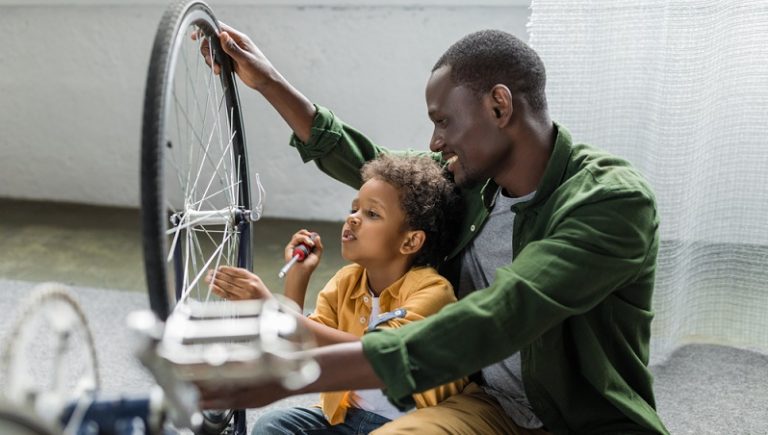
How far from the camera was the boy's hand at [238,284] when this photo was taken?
1.15 m

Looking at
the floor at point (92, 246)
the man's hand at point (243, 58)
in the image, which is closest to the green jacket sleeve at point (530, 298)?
the man's hand at point (243, 58)

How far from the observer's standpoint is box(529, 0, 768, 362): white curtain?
6.69 ft

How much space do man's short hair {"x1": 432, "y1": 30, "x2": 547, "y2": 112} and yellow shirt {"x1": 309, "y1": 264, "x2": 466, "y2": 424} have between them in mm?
294

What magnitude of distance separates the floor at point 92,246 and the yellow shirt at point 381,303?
1.26m

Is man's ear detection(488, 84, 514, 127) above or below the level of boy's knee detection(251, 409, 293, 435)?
above

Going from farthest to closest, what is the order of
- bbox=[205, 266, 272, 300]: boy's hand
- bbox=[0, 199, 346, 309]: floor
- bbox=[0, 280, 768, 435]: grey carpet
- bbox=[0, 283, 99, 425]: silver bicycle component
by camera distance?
bbox=[0, 199, 346, 309]: floor < bbox=[0, 280, 768, 435]: grey carpet < bbox=[205, 266, 272, 300]: boy's hand < bbox=[0, 283, 99, 425]: silver bicycle component

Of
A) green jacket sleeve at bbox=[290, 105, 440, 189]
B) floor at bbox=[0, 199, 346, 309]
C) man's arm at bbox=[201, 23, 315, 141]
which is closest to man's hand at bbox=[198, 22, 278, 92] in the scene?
man's arm at bbox=[201, 23, 315, 141]

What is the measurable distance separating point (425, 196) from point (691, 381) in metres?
1.16

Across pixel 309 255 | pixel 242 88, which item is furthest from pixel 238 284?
pixel 242 88

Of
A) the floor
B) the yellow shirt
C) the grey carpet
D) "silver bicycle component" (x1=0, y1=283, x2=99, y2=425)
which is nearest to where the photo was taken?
"silver bicycle component" (x1=0, y1=283, x2=99, y2=425)

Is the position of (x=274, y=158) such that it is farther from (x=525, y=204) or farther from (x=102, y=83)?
(x=525, y=204)

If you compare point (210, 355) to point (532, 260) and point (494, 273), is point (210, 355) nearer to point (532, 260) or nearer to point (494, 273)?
point (532, 260)

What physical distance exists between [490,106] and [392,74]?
2.16 m

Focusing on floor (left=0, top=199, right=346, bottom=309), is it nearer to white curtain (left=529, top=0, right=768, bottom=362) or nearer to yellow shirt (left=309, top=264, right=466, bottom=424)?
white curtain (left=529, top=0, right=768, bottom=362)
